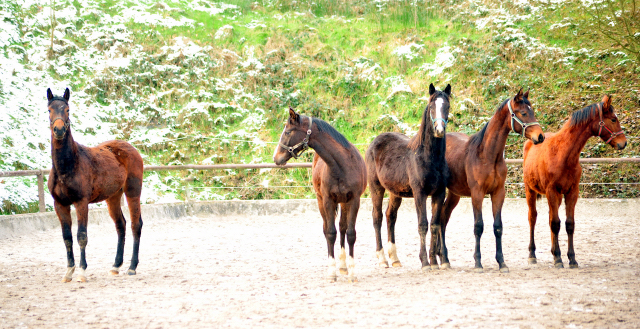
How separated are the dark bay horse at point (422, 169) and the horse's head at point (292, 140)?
137 cm

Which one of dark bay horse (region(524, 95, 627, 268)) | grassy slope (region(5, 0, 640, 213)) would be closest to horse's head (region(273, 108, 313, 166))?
dark bay horse (region(524, 95, 627, 268))

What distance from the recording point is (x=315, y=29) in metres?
20.4

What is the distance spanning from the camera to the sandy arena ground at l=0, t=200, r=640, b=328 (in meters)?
3.77

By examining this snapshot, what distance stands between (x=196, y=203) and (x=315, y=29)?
11068mm

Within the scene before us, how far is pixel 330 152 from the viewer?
5.37 meters

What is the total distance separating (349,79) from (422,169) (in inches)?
479

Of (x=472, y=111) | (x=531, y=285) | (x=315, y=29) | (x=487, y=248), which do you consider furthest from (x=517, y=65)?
(x=531, y=285)

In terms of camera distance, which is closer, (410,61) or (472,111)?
(472,111)

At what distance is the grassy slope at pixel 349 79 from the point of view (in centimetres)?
1407

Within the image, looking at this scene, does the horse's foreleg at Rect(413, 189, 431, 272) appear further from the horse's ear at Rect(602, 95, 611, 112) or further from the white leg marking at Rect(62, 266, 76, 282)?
the white leg marking at Rect(62, 266, 76, 282)

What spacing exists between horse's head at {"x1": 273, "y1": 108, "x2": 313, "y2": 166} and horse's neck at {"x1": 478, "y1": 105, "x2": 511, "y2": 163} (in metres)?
2.04

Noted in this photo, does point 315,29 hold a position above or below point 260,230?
above

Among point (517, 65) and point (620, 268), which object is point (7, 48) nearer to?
point (517, 65)

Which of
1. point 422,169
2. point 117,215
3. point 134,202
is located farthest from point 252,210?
point 422,169
